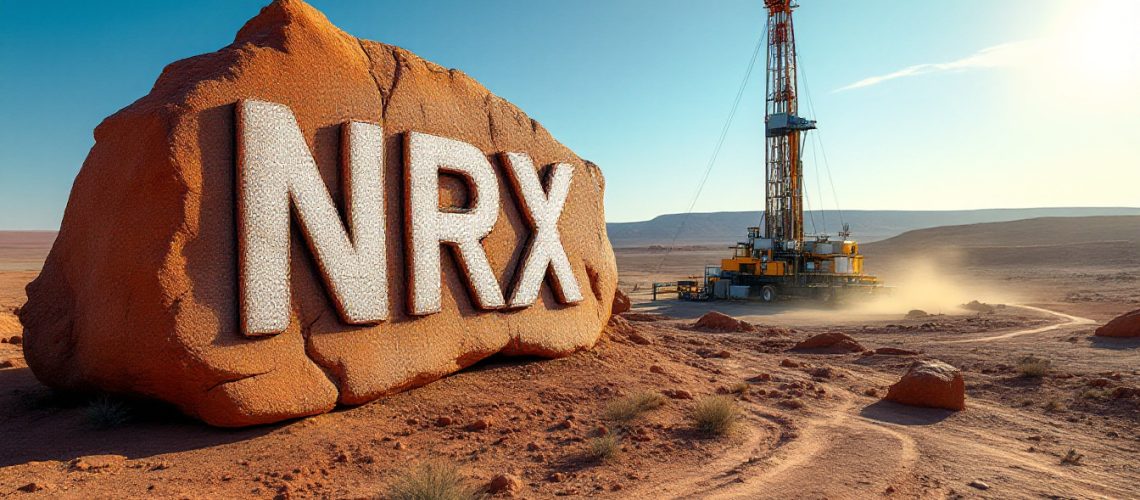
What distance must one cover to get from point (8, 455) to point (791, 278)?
85.9 feet

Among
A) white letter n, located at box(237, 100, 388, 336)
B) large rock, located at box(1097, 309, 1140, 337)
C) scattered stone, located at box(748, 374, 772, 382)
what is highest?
white letter n, located at box(237, 100, 388, 336)

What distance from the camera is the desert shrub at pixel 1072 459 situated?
277 inches

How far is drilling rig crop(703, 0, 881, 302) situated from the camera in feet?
91.2

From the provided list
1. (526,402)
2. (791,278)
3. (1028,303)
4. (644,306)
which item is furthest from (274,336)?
(1028,303)

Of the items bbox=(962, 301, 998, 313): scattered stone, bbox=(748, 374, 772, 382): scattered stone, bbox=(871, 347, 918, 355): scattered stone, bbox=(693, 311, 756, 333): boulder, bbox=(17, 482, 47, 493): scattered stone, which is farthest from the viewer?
bbox=(962, 301, 998, 313): scattered stone

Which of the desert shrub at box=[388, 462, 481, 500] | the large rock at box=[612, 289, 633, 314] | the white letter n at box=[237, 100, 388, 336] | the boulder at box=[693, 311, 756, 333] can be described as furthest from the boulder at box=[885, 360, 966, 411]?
the boulder at box=[693, 311, 756, 333]

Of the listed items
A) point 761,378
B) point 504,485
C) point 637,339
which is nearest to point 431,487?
point 504,485

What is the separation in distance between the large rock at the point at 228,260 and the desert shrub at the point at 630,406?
5.33ft

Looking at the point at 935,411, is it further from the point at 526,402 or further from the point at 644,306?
the point at 644,306

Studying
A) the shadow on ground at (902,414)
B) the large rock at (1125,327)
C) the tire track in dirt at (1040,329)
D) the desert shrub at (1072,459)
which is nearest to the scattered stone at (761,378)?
the shadow on ground at (902,414)

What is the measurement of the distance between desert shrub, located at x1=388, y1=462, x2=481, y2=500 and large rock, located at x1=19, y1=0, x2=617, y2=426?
5.84 feet

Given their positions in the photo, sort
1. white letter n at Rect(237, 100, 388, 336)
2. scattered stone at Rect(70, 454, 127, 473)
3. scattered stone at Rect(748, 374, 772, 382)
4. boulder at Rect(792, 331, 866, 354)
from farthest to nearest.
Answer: boulder at Rect(792, 331, 866, 354), scattered stone at Rect(748, 374, 772, 382), white letter n at Rect(237, 100, 388, 336), scattered stone at Rect(70, 454, 127, 473)

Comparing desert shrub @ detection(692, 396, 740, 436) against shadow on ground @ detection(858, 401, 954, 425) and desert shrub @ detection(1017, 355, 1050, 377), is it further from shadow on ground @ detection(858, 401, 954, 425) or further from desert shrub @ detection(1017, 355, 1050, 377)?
desert shrub @ detection(1017, 355, 1050, 377)

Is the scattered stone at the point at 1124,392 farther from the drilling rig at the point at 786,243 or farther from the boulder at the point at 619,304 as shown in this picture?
the drilling rig at the point at 786,243
